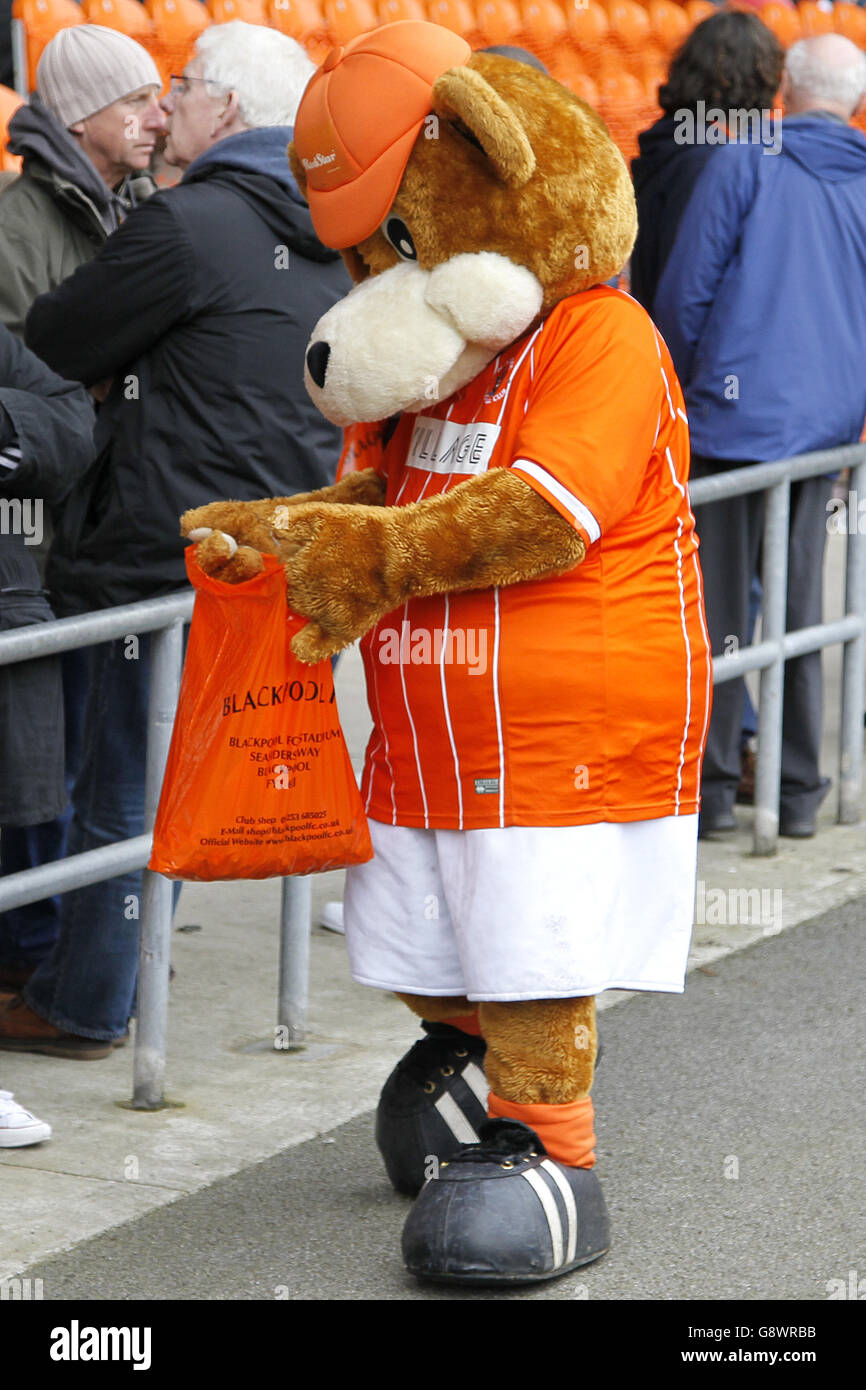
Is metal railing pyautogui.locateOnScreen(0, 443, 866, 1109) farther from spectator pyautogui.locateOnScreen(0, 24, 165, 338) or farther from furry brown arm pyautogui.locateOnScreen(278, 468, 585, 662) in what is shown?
spectator pyautogui.locateOnScreen(0, 24, 165, 338)

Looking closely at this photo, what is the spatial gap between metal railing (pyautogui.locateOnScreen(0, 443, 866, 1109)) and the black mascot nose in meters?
0.70

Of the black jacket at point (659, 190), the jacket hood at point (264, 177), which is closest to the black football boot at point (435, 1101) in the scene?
the jacket hood at point (264, 177)

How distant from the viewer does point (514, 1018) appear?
10.2ft

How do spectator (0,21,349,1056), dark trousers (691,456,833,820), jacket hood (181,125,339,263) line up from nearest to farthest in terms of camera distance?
spectator (0,21,349,1056), jacket hood (181,125,339,263), dark trousers (691,456,833,820)

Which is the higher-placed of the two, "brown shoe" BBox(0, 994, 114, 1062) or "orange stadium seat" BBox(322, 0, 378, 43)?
"orange stadium seat" BBox(322, 0, 378, 43)

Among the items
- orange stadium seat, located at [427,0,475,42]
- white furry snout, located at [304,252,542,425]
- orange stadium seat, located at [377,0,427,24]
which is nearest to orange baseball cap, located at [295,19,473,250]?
white furry snout, located at [304,252,542,425]

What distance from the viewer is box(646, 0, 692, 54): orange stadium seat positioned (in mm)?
17094

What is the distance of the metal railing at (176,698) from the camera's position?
3.60 m

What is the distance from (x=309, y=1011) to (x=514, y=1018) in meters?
1.49

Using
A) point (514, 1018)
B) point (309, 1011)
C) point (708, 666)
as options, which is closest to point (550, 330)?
point (708, 666)

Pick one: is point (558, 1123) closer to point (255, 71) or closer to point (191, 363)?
point (191, 363)

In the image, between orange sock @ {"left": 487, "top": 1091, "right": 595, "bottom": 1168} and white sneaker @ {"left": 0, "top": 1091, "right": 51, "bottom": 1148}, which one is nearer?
orange sock @ {"left": 487, "top": 1091, "right": 595, "bottom": 1168}

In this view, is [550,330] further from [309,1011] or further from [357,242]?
[309,1011]

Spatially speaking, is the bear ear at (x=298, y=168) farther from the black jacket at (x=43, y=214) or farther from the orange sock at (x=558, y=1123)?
the orange sock at (x=558, y=1123)
